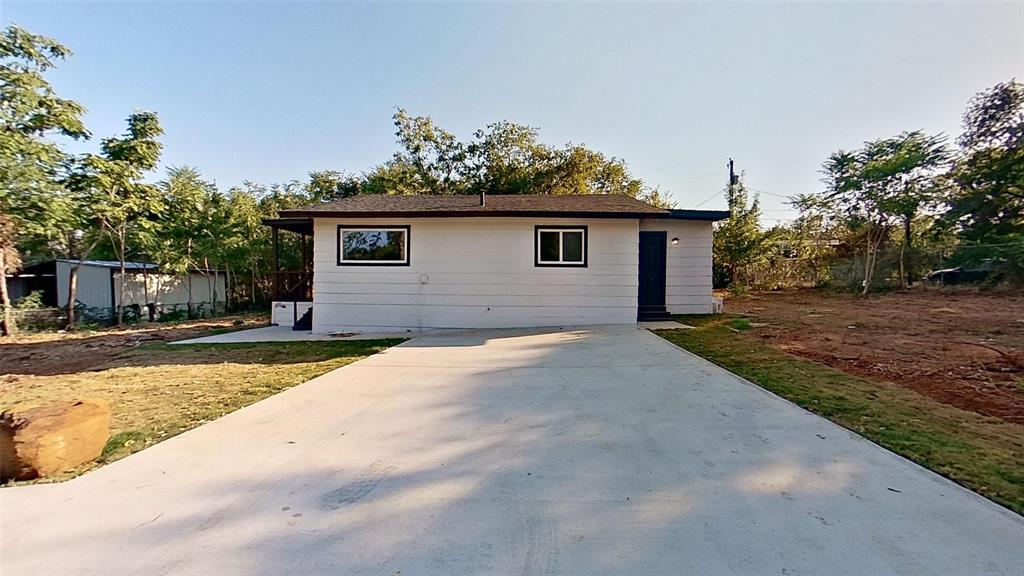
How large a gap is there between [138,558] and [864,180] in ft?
72.5

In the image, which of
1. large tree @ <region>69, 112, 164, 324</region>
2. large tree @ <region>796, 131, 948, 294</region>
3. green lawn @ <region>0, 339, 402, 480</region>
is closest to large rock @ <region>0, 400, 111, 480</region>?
green lawn @ <region>0, 339, 402, 480</region>

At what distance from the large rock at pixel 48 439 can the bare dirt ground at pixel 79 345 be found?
4657 millimetres

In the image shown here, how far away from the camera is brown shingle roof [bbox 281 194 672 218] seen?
877 centimetres

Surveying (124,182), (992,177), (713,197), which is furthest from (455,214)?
(992,177)

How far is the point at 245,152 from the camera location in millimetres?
15523

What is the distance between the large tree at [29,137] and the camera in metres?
8.70

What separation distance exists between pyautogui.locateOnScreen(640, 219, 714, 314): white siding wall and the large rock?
1090 centimetres

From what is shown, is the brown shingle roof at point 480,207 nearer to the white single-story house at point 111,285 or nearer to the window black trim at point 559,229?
the window black trim at point 559,229

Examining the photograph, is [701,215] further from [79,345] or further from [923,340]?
[79,345]

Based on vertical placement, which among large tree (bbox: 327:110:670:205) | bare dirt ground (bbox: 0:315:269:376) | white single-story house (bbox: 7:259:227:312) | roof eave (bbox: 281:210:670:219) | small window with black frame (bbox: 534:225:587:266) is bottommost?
bare dirt ground (bbox: 0:315:269:376)

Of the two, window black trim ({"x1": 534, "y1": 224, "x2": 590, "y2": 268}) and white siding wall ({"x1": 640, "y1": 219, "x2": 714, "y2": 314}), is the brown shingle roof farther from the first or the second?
white siding wall ({"x1": 640, "y1": 219, "x2": 714, "y2": 314})

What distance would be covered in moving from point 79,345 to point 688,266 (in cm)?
1443

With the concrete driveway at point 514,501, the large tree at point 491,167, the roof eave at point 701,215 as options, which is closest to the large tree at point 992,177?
the large tree at point 491,167

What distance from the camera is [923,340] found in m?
7.12
